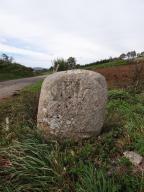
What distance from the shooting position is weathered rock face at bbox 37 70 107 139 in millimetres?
7332

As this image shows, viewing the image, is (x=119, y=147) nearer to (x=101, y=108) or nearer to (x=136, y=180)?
(x=101, y=108)

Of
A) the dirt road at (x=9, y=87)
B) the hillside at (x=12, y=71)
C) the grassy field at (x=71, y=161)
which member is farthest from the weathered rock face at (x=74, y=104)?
the hillside at (x=12, y=71)

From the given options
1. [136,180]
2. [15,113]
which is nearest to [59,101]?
[136,180]

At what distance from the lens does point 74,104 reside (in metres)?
7.33

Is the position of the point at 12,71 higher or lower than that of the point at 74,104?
lower

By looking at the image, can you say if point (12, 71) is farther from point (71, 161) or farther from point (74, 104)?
point (71, 161)

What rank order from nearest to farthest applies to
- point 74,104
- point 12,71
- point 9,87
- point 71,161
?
1. point 71,161
2. point 74,104
3. point 9,87
4. point 12,71

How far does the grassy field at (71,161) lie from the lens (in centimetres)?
577

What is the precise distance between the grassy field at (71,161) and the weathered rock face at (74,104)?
0.73 ft

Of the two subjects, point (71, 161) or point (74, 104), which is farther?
point (74, 104)

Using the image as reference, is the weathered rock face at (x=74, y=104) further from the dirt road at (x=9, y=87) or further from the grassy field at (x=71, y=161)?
the dirt road at (x=9, y=87)

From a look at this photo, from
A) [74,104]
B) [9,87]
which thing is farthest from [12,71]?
[74,104]

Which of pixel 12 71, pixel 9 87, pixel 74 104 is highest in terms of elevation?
pixel 74 104

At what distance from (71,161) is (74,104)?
4.00 feet
